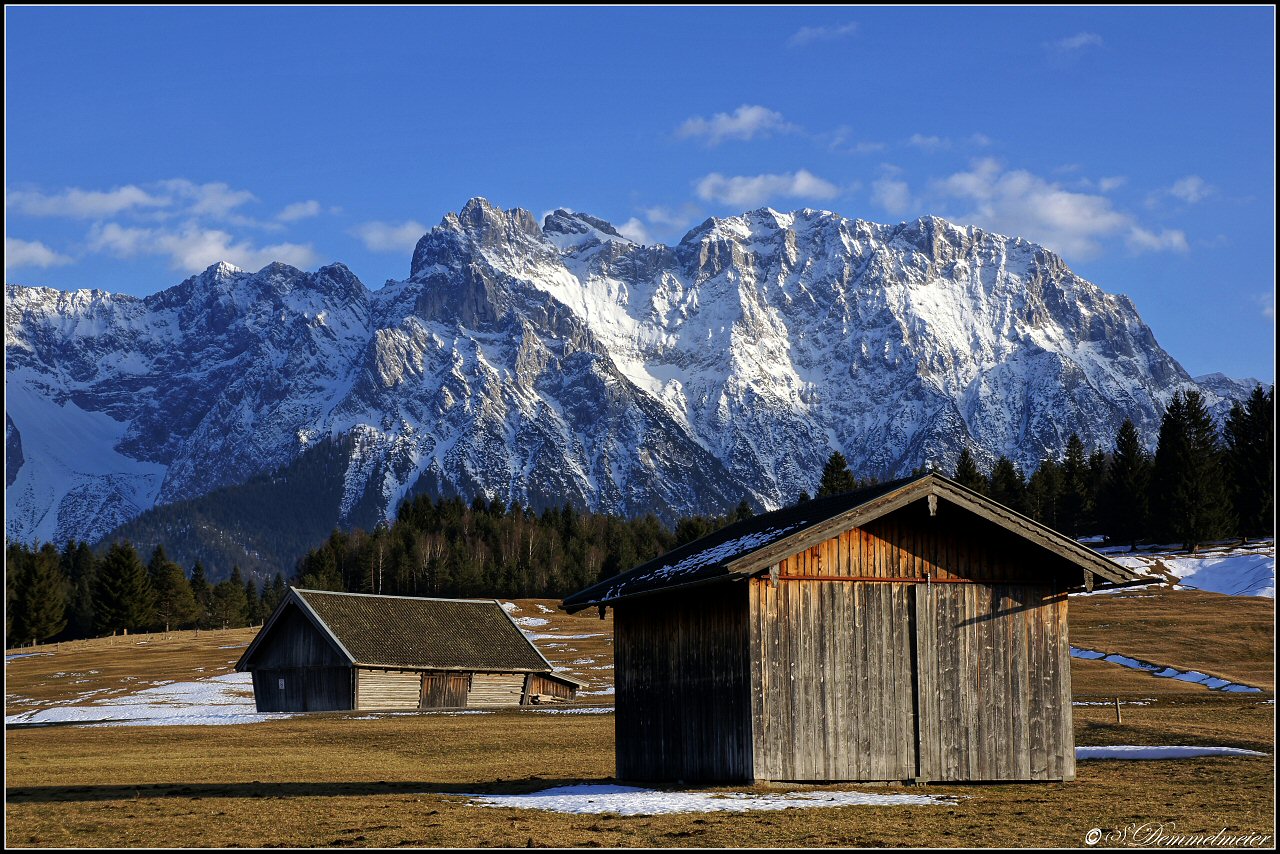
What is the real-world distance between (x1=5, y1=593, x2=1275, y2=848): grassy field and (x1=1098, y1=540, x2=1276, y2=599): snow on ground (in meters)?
45.2

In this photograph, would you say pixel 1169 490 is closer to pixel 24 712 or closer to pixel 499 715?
pixel 499 715

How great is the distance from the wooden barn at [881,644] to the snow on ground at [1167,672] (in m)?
38.7

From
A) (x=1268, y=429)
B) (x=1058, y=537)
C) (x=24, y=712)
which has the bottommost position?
(x=24, y=712)

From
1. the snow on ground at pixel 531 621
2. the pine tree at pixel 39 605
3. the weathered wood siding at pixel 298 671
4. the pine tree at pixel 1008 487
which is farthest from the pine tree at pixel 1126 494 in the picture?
the pine tree at pixel 39 605

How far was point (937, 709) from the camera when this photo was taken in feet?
90.5

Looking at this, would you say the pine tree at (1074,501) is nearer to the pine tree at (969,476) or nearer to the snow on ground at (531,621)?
the pine tree at (969,476)

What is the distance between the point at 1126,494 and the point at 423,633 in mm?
85283

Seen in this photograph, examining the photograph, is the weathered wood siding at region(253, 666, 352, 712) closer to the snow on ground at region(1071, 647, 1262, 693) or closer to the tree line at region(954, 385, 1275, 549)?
the snow on ground at region(1071, 647, 1262, 693)

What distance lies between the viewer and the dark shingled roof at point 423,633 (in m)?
71.2

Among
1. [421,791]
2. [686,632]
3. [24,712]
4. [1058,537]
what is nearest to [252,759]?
[421,791]

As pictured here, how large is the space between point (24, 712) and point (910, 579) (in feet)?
199

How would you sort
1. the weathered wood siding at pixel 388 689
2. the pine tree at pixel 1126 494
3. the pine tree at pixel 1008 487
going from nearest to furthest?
1. the weathered wood siding at pixel 388 689
2. the pine tree at pixel 1126 494
3. the pine tree at pixel 1008 487

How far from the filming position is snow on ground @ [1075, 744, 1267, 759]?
3344 centimetres

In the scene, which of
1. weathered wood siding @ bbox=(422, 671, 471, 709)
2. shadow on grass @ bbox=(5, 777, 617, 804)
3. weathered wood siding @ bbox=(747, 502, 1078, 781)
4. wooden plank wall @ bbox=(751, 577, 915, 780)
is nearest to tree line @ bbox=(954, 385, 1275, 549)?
weathered wood siding @ bbox=(422, 671, 471, 709)
